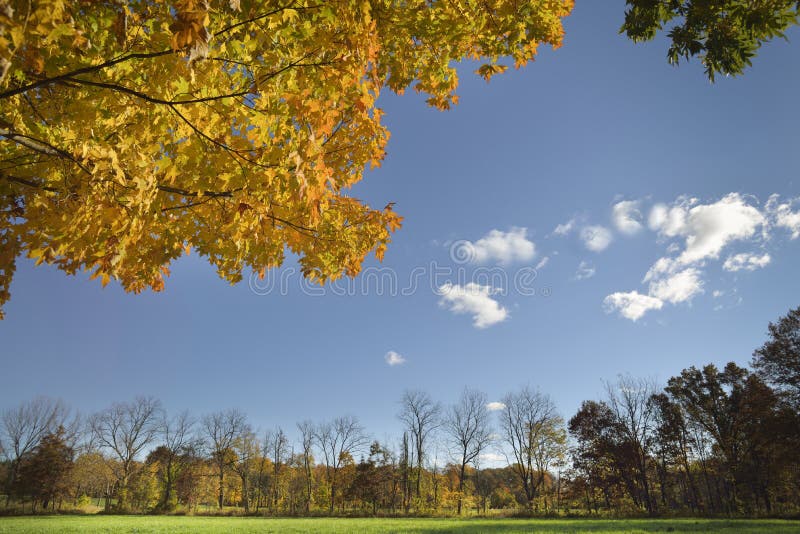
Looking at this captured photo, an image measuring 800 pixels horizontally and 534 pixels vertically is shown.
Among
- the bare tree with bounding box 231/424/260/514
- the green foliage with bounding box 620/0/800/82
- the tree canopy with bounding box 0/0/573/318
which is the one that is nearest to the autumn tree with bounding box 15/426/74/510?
the bare tree with bounding box 231/424/260/514

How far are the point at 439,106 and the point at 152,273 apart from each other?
4.15 meters

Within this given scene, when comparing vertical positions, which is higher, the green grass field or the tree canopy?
the tree canopy

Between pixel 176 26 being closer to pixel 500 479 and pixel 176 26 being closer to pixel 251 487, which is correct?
pixel 251 487

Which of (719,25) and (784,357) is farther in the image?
(784,357)

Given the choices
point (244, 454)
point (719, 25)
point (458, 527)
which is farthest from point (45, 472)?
point (719, 25)

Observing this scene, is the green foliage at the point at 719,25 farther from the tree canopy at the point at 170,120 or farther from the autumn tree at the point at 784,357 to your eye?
the autumn tree at the point at 784,357

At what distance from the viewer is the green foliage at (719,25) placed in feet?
12.0

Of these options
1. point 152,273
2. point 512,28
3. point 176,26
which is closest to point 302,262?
point 152,273

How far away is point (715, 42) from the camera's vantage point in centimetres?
392

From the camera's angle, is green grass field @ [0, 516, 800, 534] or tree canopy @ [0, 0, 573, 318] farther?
green grass field @ [0, 516, 800, 534]

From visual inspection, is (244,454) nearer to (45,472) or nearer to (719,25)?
(45,472)

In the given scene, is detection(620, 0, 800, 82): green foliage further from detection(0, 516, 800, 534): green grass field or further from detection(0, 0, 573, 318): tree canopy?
detection(0, 516, 800, 534): green grass field

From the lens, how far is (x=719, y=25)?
12.9 ft

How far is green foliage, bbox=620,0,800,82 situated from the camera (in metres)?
3.64
